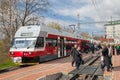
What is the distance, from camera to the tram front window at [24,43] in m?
26.8

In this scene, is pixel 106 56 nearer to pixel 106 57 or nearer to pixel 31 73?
pixel 106 57

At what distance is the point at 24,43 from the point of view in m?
27.2

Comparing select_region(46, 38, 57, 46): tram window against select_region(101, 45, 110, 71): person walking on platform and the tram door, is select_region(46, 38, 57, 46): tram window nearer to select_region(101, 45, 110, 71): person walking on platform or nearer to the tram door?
the tram door

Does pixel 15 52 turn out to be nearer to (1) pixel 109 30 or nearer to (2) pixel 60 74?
(2) pixel 60 74

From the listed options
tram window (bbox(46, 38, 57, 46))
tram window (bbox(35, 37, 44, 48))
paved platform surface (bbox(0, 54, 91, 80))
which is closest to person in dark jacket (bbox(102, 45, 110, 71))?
paved platform surface (bbox(0, 54, 91, 80))

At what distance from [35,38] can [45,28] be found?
278cm

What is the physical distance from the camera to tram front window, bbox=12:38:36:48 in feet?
87.9

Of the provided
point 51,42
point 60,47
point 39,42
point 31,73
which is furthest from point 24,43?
point 60,47

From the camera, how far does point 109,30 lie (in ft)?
370

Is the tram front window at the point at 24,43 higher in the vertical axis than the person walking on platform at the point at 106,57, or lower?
higher

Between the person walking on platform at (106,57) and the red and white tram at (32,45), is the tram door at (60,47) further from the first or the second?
the person walking on platform at (106,57)

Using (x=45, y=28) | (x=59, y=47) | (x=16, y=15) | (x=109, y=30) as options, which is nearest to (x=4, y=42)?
(x=16, y=15)

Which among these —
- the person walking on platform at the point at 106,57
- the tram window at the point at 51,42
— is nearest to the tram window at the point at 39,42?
the tram window at the point at 51,42

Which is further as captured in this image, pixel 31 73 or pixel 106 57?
pixel 106 57
